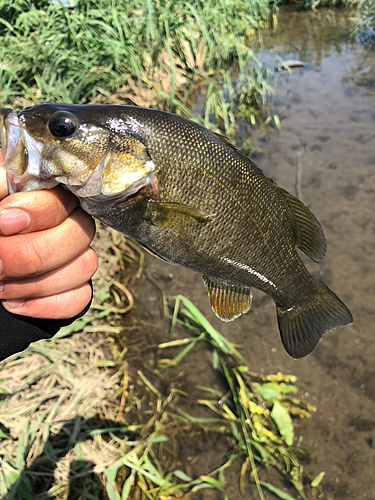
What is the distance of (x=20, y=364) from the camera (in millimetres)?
2873

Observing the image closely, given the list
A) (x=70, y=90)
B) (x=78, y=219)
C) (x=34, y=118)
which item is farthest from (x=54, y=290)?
(x=70, y=90)

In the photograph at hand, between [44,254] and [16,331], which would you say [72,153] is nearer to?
[44,254]

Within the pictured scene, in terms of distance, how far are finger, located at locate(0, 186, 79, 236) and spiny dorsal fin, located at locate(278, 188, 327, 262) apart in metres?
0.98

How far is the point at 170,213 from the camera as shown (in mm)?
1398

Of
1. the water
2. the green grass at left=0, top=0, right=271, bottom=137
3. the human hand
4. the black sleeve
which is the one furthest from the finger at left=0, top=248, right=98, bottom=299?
the green grass at left=0, top=0, right=271, bottom=137

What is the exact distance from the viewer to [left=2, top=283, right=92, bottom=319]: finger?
1379mm

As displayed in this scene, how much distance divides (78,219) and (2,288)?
0.37 metres

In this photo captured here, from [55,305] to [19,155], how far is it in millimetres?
582

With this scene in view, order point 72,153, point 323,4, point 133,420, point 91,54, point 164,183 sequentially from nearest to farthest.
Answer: point 72,153
point 164,183
point 133,420
point 91,54
point 323,4

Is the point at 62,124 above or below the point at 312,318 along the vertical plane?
above

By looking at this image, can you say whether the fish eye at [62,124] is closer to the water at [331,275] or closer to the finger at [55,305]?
the finger at [55,305]

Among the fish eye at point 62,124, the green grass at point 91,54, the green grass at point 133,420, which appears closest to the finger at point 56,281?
the fish eye at point 62,124

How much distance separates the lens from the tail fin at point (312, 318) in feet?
6.18

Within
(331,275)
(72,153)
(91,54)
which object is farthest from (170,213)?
(91,54)
